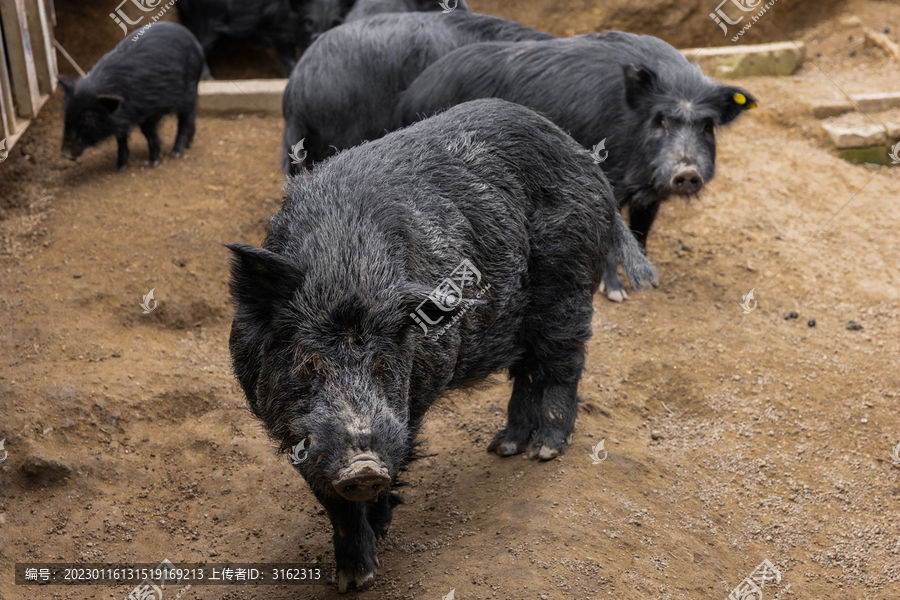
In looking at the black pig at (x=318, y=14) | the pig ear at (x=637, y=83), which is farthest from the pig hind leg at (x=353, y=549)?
the black pig at (x=318, y=14)

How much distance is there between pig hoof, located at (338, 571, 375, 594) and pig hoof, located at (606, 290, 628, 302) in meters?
3.60

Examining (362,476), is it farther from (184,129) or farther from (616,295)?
(184,129)

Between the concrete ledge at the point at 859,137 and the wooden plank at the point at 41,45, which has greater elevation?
the wooden plank at the point at 41,45

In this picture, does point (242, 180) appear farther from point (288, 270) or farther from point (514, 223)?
point (288, 270)

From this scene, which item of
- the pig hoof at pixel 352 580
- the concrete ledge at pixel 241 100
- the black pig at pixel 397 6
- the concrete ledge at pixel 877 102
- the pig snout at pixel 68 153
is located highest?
the black pig at pixel 397 6

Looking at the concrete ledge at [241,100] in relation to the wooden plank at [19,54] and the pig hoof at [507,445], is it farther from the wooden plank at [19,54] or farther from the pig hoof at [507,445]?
the pig hoof at [507,445]

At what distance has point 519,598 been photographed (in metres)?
3.47

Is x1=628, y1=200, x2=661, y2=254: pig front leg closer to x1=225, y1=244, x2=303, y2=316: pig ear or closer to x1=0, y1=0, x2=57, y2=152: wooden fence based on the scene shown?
x1=225, y1=244, x2=303, y2=316: pig ear


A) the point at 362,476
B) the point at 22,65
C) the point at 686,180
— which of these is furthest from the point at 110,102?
the point at 362,476

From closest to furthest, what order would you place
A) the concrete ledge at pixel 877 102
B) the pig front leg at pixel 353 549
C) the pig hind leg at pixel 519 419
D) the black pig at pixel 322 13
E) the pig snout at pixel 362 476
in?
the pig snout at pixel 362 476, the pig front leg at pixel 353 549, the pig hind leg at pixel 519 419, the concrete ledge at pixel 877 102, the black pig at pixel 322 13

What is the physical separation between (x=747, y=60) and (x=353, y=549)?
28.0ft

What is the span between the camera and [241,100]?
9.76 metres

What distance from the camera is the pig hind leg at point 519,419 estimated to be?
4.61 metres

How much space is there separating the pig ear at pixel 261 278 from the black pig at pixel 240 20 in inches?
364
